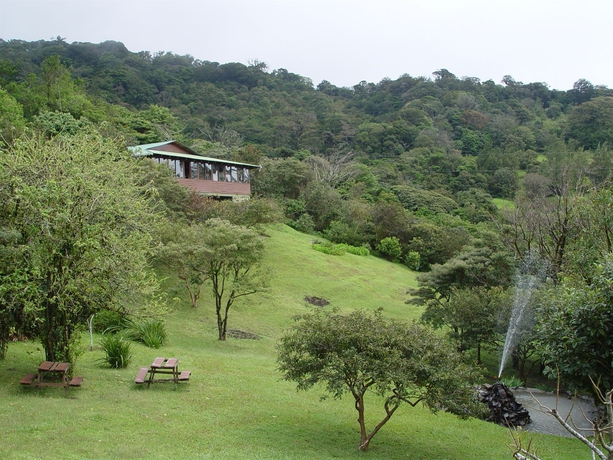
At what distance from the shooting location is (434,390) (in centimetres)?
943

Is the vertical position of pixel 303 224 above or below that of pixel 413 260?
above

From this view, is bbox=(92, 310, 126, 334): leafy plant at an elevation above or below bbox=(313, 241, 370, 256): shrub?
below

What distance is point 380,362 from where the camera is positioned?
9258 mm

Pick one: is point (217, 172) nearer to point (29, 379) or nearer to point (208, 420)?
point (29, 379)

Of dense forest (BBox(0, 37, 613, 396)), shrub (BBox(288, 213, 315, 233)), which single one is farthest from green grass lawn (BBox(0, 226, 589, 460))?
shrub (BBox(288, 213, 315, 233))

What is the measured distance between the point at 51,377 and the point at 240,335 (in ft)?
33.3

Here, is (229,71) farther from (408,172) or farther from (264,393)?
(264,393)

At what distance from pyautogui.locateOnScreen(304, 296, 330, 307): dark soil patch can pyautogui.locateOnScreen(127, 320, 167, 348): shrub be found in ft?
36.4

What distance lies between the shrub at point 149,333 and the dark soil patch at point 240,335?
365cm

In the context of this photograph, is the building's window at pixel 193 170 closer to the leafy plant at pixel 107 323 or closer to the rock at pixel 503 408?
the leafy plant at pixel 107 323

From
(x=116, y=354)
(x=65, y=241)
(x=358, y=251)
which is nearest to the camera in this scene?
(x=65, y=241)

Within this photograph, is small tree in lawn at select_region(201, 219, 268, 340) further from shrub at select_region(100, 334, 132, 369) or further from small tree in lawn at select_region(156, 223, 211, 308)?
shrub at select_region(100, 334, 132, 369)

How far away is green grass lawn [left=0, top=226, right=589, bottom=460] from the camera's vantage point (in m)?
8.13

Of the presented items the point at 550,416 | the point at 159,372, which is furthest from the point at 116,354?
the point at 550,416
